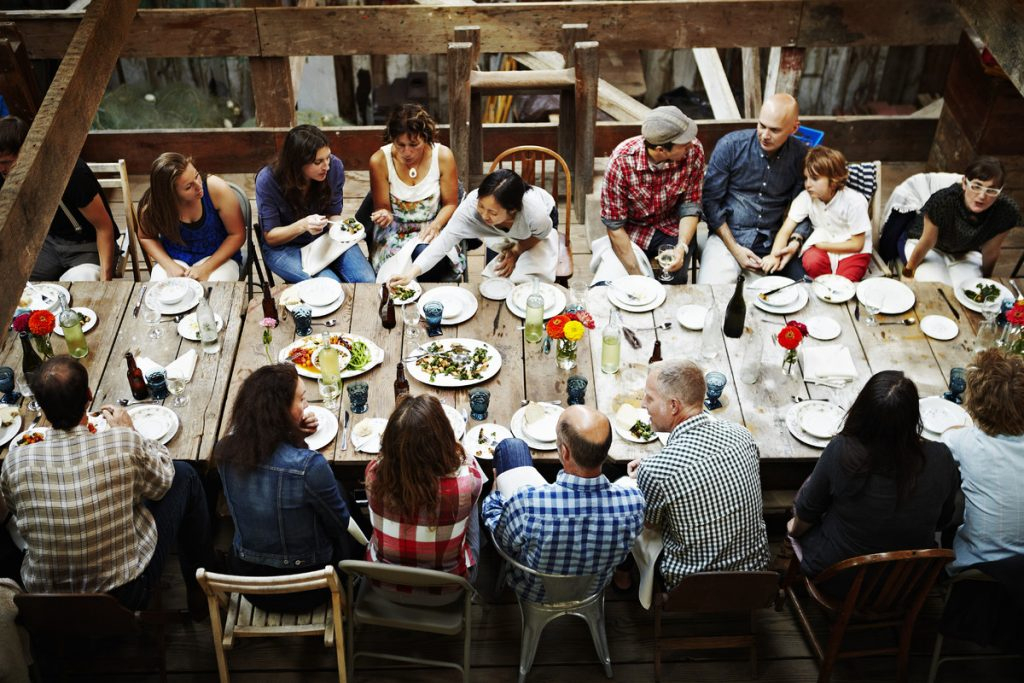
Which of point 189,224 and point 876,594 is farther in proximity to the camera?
point 189,224

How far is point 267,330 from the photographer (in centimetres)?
376

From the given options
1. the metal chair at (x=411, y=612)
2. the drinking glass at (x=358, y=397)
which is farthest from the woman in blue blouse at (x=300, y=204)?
the metal chair at (x=411, y=612)

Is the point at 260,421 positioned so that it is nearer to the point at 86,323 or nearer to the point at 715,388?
the point at 86,323

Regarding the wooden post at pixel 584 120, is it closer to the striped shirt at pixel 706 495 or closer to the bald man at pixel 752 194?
the bald man at pixel 752 194

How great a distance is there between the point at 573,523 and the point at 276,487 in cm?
97

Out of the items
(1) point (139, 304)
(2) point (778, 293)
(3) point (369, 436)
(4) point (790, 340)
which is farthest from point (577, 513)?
(1) point (139, 304)

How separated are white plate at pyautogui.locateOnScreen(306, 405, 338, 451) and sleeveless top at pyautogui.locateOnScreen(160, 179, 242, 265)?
158cm

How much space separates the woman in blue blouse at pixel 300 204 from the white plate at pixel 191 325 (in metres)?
0.83

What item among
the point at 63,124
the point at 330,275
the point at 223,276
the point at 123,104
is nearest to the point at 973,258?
the point at 330,275

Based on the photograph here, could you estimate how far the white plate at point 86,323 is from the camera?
3881mm

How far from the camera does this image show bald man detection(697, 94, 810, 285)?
4.79 m

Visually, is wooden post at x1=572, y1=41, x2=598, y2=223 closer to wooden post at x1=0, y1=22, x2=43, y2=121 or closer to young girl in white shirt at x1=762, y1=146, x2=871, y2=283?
young girl in white shirt at x1=762, y1=146, x2=871, y2=283

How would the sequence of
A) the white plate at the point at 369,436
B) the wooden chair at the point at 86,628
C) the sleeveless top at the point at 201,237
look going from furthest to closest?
the sleeveless top at the point at 201,237, the white plate at the point at 369,436, the wooden chair at the point at 86,628

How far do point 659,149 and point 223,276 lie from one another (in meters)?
2.35
